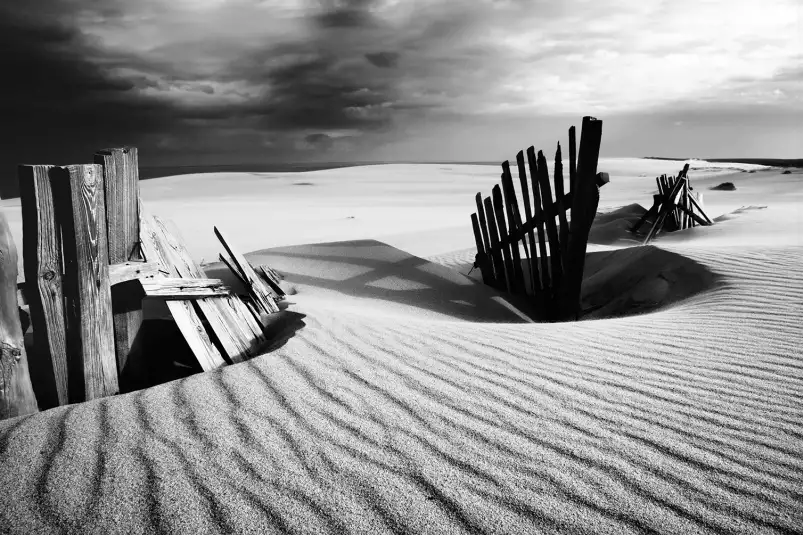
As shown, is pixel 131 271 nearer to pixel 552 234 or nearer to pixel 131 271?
pixel 131 271

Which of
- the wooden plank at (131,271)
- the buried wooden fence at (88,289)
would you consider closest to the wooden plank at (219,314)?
the buried wooden fence at (88,289)

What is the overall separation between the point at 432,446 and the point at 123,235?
2.49m

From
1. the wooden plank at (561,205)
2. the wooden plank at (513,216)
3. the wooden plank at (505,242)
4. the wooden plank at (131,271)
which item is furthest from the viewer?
the wooden plank at (505,242)

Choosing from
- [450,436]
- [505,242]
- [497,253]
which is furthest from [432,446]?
[497,253]

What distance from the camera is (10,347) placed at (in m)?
2.73

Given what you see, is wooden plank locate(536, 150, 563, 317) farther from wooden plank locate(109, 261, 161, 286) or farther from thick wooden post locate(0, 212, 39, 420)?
thick wooden post locate(0, 212, 39, 420)

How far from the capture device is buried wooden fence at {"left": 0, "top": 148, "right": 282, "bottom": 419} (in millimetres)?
2812

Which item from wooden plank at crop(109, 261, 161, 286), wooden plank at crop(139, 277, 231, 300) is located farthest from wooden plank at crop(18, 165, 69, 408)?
wooden plank at crop(139, 277, 231, 300)

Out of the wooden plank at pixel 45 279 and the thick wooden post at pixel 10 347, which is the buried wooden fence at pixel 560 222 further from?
the thick wooden post at pixel 10 347

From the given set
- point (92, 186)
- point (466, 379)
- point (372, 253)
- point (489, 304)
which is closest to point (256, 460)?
point (466, 379)

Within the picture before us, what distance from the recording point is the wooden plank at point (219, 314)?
391 cm

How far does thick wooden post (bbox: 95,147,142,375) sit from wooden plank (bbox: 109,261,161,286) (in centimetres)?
7

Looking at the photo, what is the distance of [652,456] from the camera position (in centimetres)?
227

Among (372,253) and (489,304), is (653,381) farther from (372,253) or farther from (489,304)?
(372,253)
